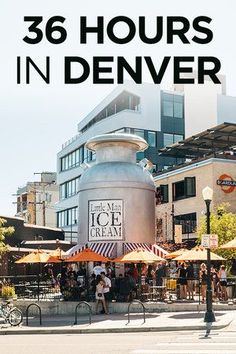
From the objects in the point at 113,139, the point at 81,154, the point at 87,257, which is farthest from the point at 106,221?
the point at 81,154

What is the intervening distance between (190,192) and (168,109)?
26.5 meters

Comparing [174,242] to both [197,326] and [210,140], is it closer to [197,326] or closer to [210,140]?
[210,140]

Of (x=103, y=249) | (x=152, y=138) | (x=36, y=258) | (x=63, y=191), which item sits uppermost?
(x=152, y=138)

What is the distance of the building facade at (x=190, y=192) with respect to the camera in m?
54.4

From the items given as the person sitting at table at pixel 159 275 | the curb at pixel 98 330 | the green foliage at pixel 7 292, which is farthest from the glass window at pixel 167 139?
the curb at pixel 98 330

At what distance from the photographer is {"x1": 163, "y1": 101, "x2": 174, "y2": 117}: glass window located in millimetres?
81750

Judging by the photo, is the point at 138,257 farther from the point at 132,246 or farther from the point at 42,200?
the point at 42,200

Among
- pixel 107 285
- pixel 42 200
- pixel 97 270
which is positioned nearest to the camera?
pixel 107 285

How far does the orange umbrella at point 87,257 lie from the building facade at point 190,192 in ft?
73.3

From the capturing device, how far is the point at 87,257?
97.6ft

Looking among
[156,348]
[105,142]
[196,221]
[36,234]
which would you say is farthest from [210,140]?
[156,348]

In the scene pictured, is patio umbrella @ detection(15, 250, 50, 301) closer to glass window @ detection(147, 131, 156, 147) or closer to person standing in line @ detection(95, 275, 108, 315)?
person standing in line @ detection(95, 275, 108, 315)

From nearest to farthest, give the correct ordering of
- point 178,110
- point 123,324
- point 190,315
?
1. point 123,324
2. point 190,315
3. point 178,110

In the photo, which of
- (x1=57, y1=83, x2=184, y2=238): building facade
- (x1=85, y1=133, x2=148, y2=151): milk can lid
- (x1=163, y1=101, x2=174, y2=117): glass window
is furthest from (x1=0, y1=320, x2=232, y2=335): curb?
(x1=163, y1=101, x2=174, y2=117): glass window
